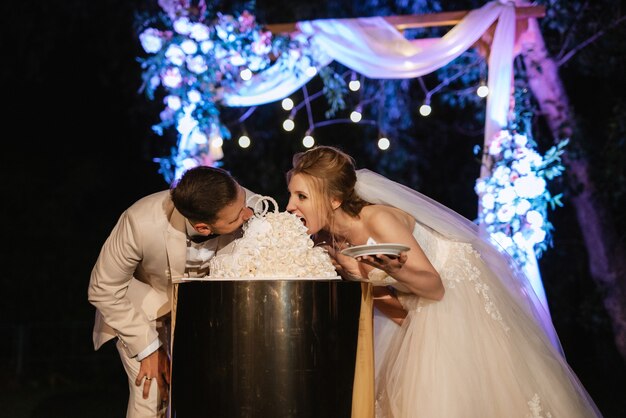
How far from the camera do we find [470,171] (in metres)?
10.9

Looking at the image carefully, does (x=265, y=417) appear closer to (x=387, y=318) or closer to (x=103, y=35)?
(x=387, y=318)

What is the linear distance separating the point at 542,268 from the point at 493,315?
598 centimetres

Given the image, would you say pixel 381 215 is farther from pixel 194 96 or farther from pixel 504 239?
pixel 194 96

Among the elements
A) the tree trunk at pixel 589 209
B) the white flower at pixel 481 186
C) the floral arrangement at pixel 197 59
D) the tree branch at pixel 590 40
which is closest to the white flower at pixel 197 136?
the floral arrangement at pixel 197 59

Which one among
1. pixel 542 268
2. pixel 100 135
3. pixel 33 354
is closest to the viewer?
pixel 33 354

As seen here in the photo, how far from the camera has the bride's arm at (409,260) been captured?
10.9 feet

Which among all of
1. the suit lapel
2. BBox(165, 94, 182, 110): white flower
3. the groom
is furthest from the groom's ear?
BBox(165, 94, 182, 110): white flower

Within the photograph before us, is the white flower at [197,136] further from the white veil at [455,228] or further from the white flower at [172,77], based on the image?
the white veil at [455,228]

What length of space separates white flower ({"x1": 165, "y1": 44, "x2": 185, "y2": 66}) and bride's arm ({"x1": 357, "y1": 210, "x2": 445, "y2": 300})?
345 centimetres

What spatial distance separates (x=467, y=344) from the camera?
3514mm

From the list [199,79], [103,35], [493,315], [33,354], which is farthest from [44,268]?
[493,315]

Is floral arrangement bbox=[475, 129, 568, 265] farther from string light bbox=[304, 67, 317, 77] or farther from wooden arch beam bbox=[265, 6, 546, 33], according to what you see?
string light bbox=[304, 67, 317, 77]

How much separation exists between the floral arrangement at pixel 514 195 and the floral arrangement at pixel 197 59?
1915 millimetres

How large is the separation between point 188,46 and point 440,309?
368 cm
